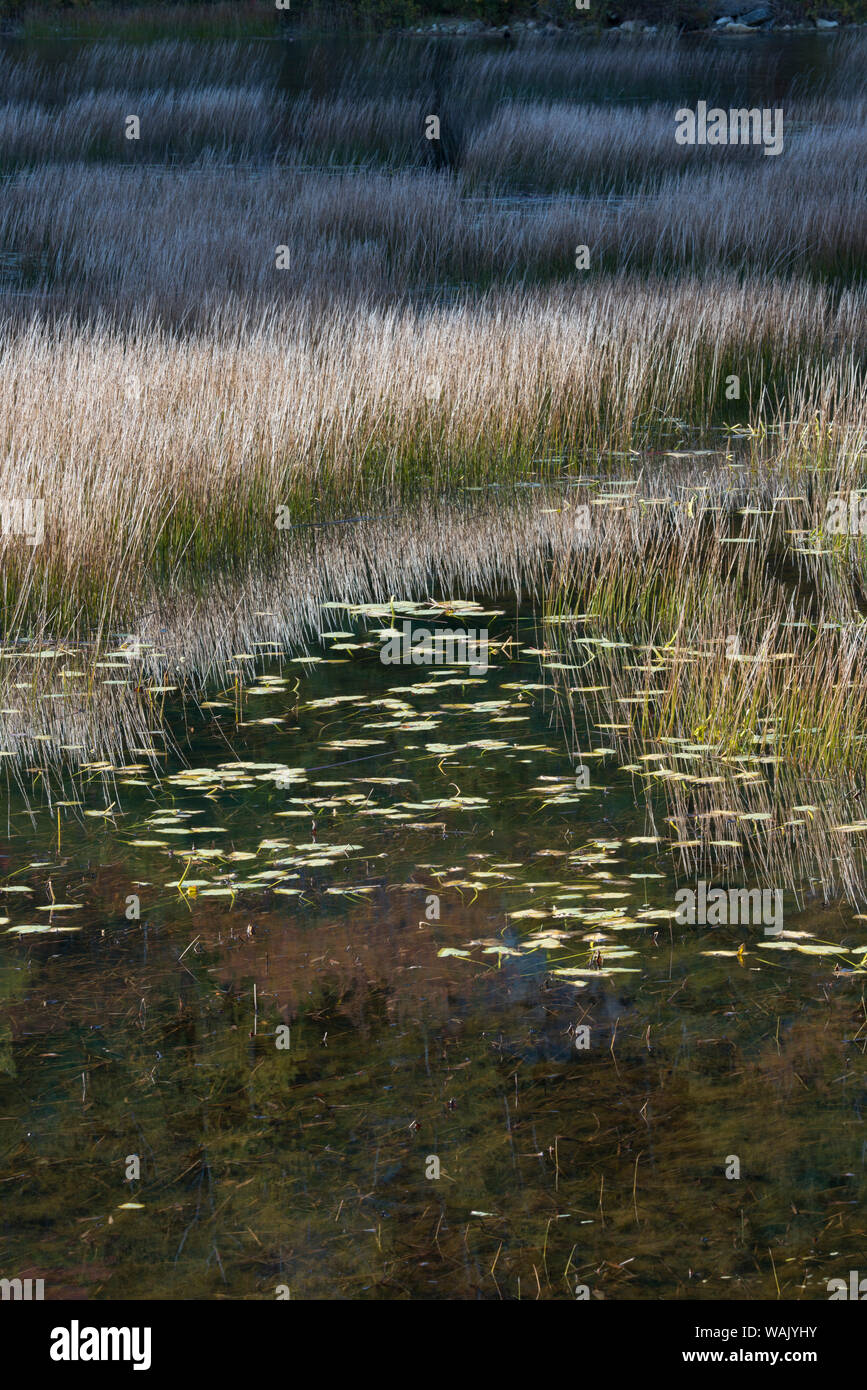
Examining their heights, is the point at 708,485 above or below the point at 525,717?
above

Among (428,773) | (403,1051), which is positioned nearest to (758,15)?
(428,773)

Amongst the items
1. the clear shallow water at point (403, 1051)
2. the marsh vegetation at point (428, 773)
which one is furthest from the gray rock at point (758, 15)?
the clear shallow water at point (403, 1051)

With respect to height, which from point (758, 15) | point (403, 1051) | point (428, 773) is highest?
point (758, 15)

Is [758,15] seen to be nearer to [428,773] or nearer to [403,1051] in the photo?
[428,773]

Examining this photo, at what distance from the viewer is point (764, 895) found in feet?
14.2

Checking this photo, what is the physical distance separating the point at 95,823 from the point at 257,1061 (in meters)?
1.42

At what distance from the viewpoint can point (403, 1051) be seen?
3.63 metres

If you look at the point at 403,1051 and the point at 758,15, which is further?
the point at 758,15

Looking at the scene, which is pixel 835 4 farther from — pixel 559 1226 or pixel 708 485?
pixel 559 1226

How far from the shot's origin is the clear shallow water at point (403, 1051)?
305cm

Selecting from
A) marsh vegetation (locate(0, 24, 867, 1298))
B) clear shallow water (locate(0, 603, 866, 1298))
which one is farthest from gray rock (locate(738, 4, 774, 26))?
clear shallow water (locate(0, 603, 866, 1298))

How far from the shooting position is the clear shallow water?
3.05 m

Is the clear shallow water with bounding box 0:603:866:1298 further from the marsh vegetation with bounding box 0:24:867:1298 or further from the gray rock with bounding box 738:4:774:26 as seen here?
the gray rock with bounding box 738:4:774:26
